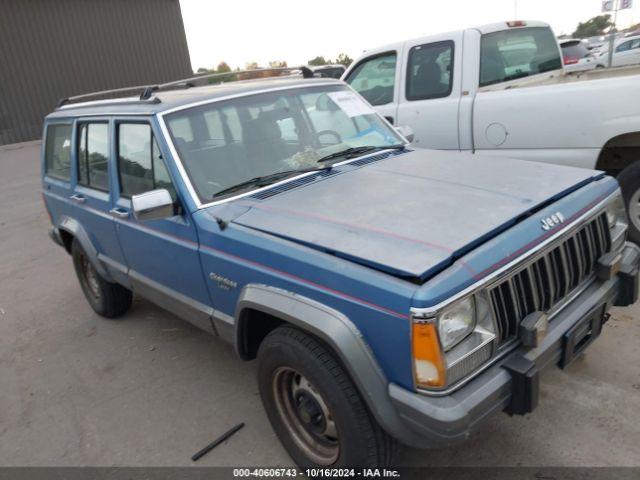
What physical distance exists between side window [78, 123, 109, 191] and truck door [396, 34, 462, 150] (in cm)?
313

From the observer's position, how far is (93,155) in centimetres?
400

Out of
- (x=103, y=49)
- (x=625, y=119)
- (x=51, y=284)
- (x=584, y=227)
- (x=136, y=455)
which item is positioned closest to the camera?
(x=584, y=227)

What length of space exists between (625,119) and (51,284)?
235 inches

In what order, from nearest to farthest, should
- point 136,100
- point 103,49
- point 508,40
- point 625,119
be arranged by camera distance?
point 136,100
point 625,119
point 508,40
point 103,49

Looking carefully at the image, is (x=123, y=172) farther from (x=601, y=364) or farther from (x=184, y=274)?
(x=601, y=364)

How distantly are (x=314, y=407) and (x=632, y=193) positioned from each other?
3380 millimetres

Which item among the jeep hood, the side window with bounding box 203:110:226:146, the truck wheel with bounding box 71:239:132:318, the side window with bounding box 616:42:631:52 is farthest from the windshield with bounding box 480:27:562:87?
the side window with bounding box 616:42:631:52

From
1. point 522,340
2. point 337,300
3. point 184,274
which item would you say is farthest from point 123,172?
point 522,340

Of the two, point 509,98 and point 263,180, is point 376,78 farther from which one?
point 263,180

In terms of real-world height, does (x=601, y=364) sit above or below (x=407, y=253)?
below

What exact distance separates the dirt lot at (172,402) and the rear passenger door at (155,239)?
24.8 inches

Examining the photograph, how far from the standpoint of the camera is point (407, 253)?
80.5 inches

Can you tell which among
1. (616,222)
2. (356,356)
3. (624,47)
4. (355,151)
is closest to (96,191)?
(355,151)

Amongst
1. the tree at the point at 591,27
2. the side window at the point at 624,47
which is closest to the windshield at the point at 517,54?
the side window at the point at 624,47
